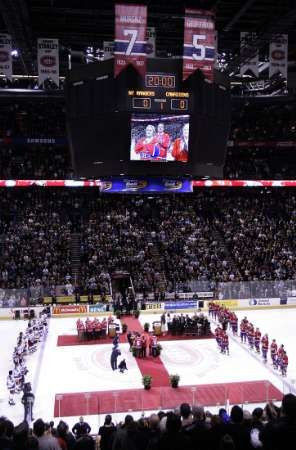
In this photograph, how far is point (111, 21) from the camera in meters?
19.1

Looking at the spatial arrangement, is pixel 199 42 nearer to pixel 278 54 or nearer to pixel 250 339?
pixel 278 54

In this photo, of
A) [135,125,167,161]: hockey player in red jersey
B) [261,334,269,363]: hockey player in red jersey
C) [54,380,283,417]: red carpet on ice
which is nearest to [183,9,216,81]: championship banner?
[135,125,167,161]: hockey player in red jersey

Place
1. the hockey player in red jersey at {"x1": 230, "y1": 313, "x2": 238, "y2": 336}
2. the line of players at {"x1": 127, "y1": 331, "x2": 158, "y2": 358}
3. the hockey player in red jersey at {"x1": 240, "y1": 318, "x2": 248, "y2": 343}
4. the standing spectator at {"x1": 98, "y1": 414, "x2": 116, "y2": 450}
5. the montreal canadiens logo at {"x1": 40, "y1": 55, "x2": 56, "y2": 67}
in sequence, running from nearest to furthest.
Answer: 1. the standing spectator at {"x1": 98, "y1": 414, "x2": 116, "y2": 450}
2. the montreal canadiens logo at {"x1": 40, "y1": 55, "x2": 56, "y2": 67}
3. the line of players at {"x1": 127, "y1": 331, "x2": 158, "y2": 358}
4. the hockey player in red jersey at {"x1": 240, "y1": 318, "x2": 248, "y2": 343}
5. the hockey player in red jersey at {"x1": 230, "y1": 313, "x2": 238, "y2": 336}

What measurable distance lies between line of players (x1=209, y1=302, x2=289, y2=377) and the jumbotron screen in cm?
691

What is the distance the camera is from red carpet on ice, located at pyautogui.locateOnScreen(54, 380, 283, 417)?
510 inches

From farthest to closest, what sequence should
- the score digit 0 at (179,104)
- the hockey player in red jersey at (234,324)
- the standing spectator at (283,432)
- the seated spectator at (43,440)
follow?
the hockey player in red jersey at (234,324) < the score digit 0 at (179,104) < the seated spectator at (43,440) < the standing spectator at (283,432)

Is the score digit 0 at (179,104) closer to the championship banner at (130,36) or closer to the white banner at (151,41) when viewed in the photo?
the championship banner at (130,36)

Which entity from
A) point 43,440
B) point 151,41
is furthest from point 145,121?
point 43,440

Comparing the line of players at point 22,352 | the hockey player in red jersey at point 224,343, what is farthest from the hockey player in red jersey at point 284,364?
the line of players at point 22,352

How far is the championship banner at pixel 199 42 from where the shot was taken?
13883 millimetres

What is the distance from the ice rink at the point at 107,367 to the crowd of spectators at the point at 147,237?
7.67 meters

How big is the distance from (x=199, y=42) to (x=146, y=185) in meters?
5.15

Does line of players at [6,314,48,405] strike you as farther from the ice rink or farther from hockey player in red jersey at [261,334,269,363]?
hockey player in red jersey at [261,334,269,363]

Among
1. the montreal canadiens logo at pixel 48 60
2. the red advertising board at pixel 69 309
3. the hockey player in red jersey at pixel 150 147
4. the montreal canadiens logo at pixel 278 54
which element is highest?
the montreal canadiens logo at pixel 278 54
